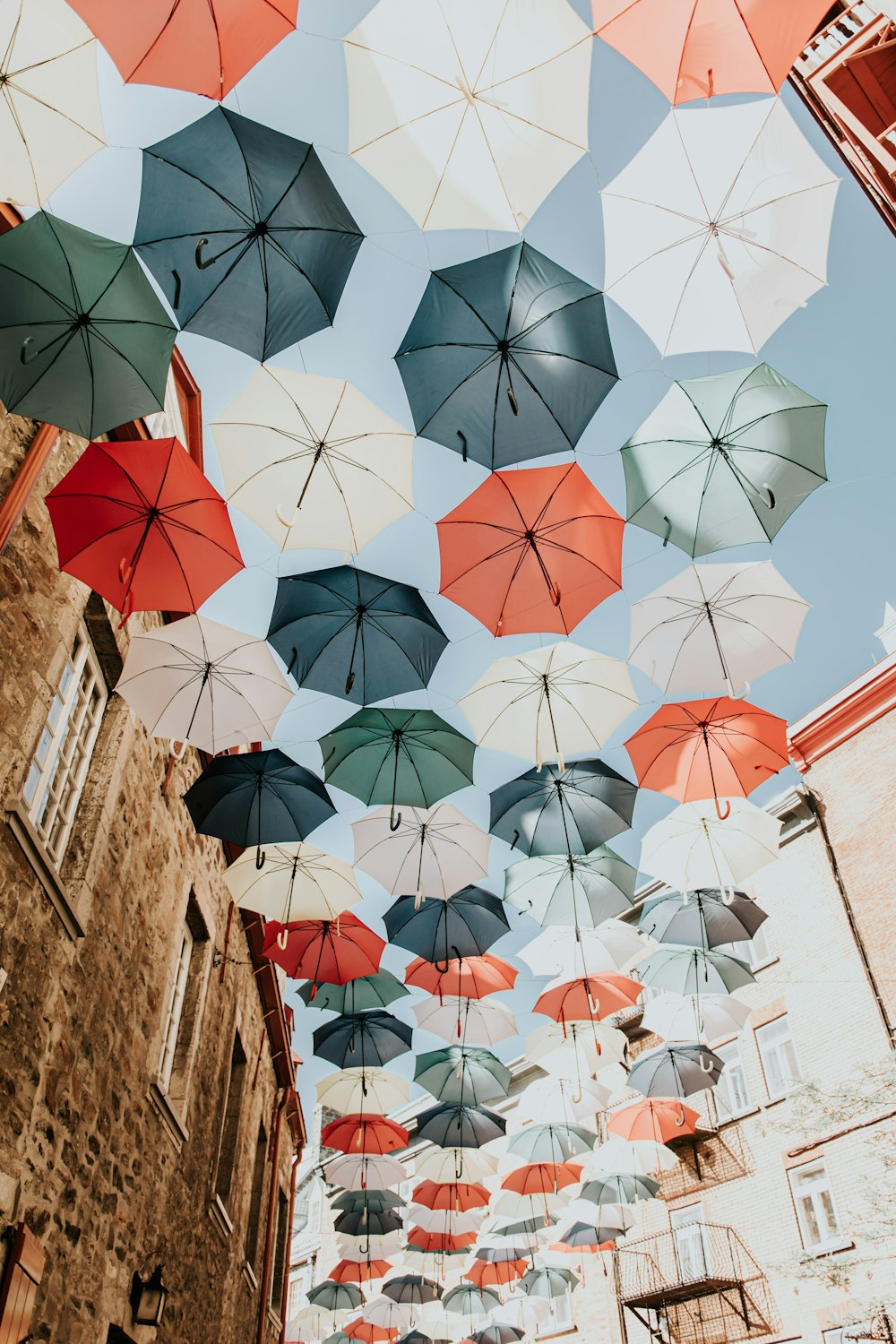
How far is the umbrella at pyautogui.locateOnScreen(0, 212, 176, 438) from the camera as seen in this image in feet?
18.3

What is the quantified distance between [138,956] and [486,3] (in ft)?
24.8

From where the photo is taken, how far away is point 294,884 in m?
10.9

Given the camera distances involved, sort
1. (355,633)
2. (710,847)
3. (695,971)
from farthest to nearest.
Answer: (695,971), (710,847), (355,633)

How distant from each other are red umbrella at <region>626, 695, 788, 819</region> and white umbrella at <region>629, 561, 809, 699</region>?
2.16 ft

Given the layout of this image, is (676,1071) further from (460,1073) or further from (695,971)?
(460,1073)

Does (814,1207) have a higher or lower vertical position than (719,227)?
lower

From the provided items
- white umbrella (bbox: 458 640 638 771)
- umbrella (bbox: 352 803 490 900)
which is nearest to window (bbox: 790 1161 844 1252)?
umbrella (bbox: 352 803 490 900)

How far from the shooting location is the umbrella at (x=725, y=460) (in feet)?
24.0

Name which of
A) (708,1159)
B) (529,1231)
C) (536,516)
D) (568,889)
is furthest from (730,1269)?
(536,516)

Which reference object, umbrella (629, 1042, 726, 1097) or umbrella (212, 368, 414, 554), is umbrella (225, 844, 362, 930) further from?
umbrella (629, 1042, 726, 1097)

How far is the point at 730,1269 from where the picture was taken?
17516 mm

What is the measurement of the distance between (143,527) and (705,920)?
30.2 feet

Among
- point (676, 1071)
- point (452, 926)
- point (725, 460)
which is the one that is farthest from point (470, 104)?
point (676, 1071)

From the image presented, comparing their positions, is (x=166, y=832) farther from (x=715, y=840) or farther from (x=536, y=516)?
(x=715, y=840)
